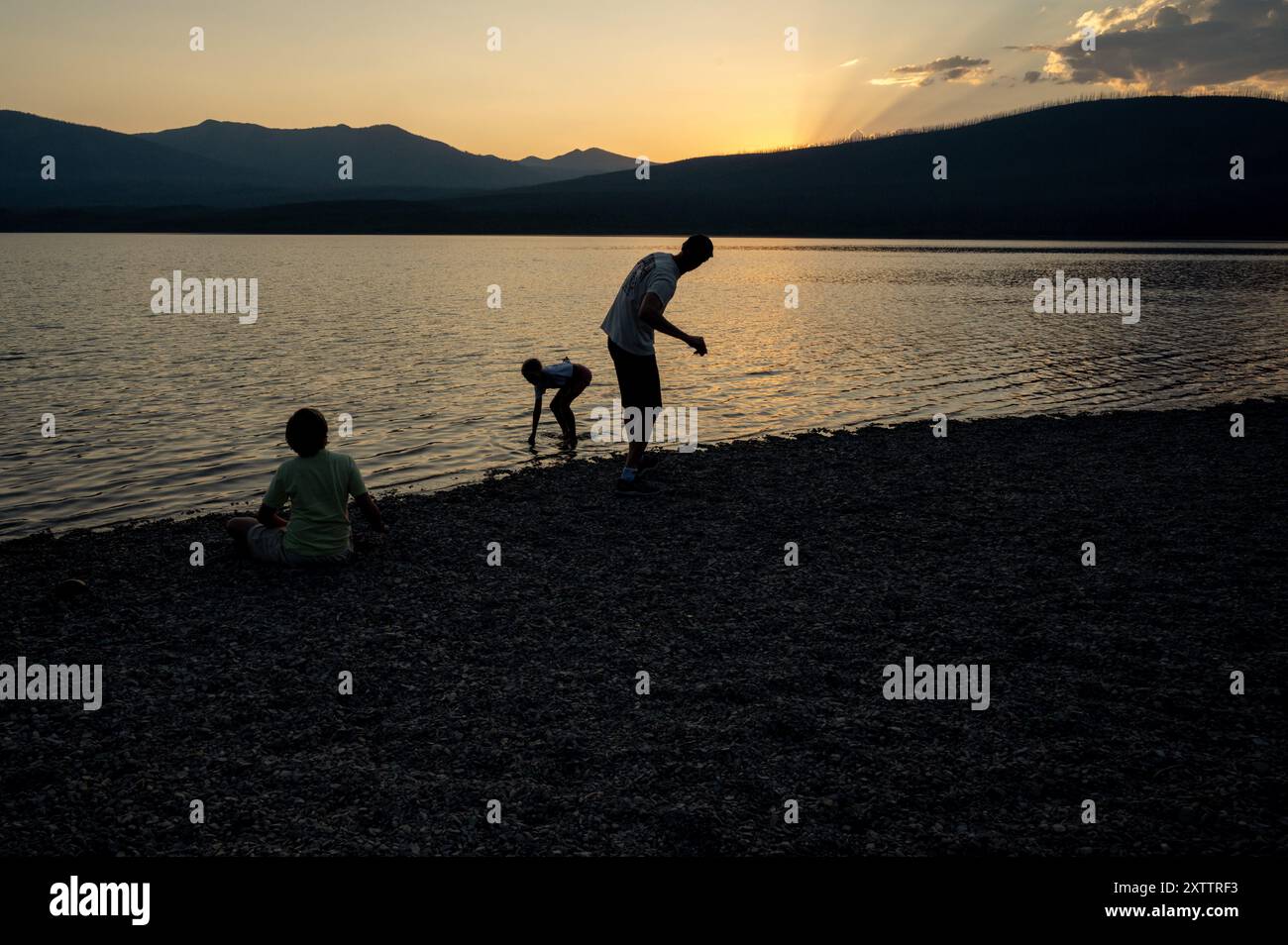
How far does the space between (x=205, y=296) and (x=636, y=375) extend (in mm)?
52397

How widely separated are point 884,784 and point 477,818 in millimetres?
2594

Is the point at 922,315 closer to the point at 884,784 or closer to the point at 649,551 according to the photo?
the point at 649,551

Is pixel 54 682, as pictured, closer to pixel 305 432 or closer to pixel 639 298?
pixel 305 432

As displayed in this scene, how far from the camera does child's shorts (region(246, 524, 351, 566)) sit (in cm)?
934

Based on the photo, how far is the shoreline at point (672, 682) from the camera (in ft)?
16.5

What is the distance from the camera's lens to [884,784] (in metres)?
5.39

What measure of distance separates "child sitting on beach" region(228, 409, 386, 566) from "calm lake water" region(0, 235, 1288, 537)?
4144 millimetres

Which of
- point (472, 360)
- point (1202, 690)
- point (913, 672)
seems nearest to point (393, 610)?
point (913, 672)

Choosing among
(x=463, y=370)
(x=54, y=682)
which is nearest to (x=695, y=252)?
(x=54, y=682)

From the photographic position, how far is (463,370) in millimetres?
25938

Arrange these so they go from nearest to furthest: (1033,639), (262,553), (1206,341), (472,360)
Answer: (1033,639), (262,553), (472,360), (1206,341)

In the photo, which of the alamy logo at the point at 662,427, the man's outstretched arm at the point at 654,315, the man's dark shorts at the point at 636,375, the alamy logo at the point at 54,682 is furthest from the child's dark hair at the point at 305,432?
the alamy logo at the point at 662,427

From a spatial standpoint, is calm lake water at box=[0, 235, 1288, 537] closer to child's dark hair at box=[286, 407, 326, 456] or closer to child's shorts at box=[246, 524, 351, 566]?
child's shorts at box=[246, 524, 351, 566]
